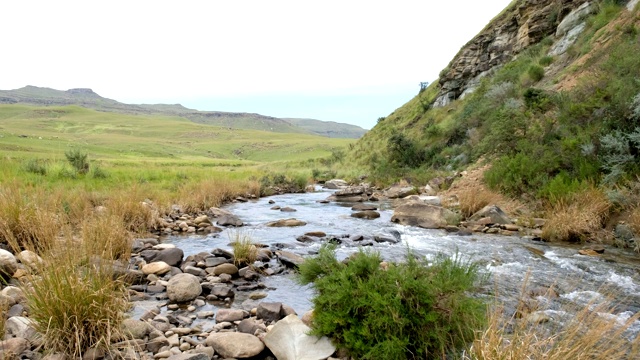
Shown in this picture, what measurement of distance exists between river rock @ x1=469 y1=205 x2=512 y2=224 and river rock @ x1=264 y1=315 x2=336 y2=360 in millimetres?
9292

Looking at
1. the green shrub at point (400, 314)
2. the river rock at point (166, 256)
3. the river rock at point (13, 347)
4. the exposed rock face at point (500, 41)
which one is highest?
the exposed rock face at point (500, 41)

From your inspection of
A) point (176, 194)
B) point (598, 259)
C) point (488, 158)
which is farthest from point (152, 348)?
point (488, 158)

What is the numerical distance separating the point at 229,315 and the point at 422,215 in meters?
9.10

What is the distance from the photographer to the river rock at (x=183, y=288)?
633 cm

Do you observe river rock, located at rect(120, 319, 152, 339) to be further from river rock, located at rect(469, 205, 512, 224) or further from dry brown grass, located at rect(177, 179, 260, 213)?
river rock, located at rect(469, 205, 512, 224)

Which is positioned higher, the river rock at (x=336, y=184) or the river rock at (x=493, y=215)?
the river rock at (x=493, y=215)

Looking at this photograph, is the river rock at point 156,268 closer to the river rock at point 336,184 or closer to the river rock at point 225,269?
the river rock at point 225,269

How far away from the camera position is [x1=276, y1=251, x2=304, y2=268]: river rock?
8294 mm

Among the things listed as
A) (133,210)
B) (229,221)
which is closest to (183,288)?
(133,210)

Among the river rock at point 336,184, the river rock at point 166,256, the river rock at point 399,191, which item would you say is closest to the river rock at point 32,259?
the river rock at point 166,256

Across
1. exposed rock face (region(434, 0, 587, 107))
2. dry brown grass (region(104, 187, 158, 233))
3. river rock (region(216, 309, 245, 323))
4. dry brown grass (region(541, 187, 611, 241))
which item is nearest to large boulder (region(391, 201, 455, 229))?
dry brown grass (region(541, 187, 611, 241))

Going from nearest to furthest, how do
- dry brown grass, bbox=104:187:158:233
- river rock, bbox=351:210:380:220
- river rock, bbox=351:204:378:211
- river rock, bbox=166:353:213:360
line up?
1. river rock, bbox=166:353:213:360
2. dry brown grass, bbox=104:187:158:233
3. river rock, bbox=351:210:380:220
4. river rock, bbox=351:204:378:211

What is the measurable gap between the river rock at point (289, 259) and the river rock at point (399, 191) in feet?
39.9

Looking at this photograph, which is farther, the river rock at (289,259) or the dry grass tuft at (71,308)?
the river rock at (289,259)
